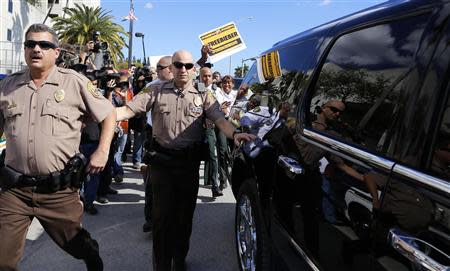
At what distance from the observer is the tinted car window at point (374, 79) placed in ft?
4.75

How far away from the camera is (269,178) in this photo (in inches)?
97.7

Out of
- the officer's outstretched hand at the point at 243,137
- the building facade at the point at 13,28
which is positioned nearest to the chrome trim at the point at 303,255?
the officer's outstretched hand at the point at 243,137

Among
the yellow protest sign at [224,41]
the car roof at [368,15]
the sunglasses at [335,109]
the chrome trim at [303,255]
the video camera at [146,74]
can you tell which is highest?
the yellow protest sign at [224,41]

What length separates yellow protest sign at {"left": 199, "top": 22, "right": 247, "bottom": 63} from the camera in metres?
6.48

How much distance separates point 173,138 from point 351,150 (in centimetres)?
159

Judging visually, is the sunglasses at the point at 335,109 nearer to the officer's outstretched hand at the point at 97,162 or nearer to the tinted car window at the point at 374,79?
the tinted car window at the point at 374,79

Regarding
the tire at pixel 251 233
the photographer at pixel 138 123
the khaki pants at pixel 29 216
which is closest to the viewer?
the khaki pants at pixel 29 216

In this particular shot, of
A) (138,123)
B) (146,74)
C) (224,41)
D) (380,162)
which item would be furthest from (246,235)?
(146,74)

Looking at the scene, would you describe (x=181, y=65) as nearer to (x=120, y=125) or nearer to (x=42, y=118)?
(x=42, y=118)

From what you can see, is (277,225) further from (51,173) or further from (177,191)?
(51,173)

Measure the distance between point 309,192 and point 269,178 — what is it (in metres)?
0.57

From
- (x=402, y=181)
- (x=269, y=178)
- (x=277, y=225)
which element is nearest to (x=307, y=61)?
(x=269, y=178)

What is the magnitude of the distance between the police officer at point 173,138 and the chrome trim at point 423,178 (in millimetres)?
1634

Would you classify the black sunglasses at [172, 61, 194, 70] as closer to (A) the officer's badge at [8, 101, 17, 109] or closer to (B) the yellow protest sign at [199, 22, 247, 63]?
(A) the officer's badge at [8, 101, 17, 109]
